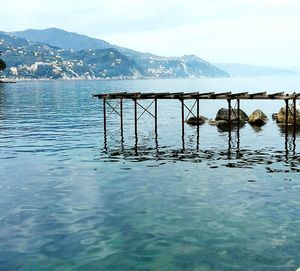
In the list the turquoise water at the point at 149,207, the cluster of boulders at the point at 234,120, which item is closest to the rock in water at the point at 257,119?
the cluster of boulders at the point at 234,120

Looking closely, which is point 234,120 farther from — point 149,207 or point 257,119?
point 149,207

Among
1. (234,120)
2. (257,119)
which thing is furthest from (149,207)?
(234,120)

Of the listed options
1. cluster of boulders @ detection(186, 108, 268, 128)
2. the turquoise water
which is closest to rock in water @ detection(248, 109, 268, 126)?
cluster of boulders @ detection(186, 108, 268, 128)

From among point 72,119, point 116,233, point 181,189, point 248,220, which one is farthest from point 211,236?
point 72,119

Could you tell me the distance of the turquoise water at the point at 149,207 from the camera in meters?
15.0

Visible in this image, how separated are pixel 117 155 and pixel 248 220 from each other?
689 inches

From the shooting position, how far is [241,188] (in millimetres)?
23438

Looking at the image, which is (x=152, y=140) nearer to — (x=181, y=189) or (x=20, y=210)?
(x=181, y=189)

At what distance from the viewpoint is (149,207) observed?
2019 centimetres

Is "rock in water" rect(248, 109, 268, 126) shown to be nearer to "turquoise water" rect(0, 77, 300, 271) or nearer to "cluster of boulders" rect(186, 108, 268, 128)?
"cluster of boulders" rect(186, 108, 268, 128)

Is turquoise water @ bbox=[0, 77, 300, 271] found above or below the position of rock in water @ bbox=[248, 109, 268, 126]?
below

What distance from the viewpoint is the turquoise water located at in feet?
49.2

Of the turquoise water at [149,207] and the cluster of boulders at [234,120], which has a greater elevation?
the cluster of boulders at [234,120]

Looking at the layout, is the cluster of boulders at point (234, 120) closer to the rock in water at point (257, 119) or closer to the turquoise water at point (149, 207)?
the rock in water at point (257, 119)
